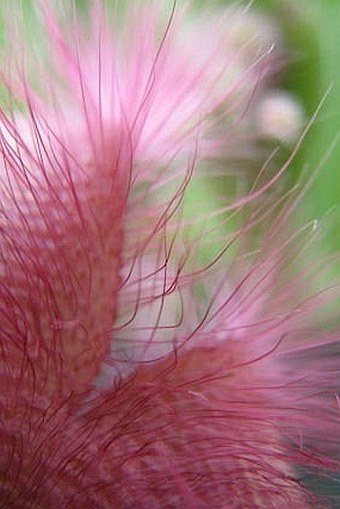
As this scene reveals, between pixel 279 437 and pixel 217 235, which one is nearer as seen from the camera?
pixel 279 437

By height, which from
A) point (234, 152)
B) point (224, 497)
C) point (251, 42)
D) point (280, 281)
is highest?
point (251, 42)

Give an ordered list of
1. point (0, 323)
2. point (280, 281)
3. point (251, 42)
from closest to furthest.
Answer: point (0, 323) → point (280, 281) → point (251, 42)

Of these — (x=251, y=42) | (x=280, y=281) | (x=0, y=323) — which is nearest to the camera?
(x=0, y=323)

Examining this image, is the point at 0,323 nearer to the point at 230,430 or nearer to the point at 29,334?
the point at 29,334

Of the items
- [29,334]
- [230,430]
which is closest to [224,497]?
[230,430]

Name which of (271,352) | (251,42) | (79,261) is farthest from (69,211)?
(251,42)

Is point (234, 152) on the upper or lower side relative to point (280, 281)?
upper
